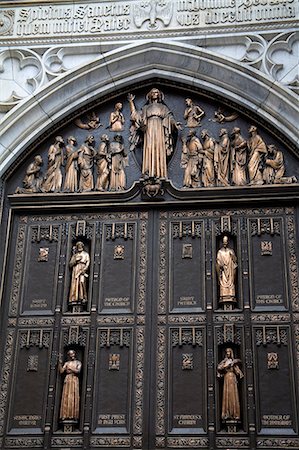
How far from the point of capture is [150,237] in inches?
400

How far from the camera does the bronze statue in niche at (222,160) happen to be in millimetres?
10297

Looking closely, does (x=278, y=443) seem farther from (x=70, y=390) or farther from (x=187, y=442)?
(x=70, y=390)

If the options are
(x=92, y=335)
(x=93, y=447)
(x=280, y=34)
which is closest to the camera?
(x=93, y=447)

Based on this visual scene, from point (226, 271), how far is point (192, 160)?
183cm

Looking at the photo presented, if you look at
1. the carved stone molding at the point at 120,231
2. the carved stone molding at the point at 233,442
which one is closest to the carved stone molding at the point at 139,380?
the carved stone molding at the point at 233,442

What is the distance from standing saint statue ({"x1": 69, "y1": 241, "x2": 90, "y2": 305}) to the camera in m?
9.86

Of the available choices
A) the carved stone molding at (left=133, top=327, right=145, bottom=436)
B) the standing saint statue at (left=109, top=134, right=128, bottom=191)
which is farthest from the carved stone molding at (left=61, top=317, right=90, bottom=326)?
the standing saint statue at (left=109, top=134, right=128, bottom=191)

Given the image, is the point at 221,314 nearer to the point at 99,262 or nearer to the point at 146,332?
the point at 146,332

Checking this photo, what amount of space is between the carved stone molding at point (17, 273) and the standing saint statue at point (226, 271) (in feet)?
9.27

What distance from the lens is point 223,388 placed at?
909 cm

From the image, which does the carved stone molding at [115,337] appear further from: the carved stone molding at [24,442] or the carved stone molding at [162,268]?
the carved stone molding at [24,442]

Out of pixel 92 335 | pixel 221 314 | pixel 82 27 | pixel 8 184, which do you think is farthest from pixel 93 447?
pixel 82 27

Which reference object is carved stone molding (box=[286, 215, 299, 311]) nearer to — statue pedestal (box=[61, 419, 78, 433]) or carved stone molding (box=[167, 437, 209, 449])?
carved stone molding (box=[167, 437, 209, 449])

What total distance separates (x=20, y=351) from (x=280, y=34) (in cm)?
596
